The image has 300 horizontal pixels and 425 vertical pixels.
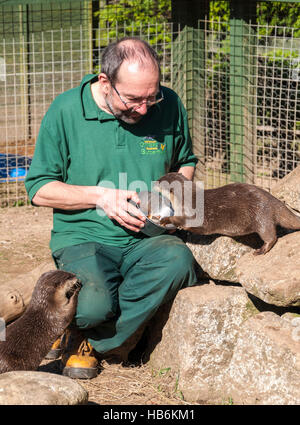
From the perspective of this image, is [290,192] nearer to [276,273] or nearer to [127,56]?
[276,273]

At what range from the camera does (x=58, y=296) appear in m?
4.25

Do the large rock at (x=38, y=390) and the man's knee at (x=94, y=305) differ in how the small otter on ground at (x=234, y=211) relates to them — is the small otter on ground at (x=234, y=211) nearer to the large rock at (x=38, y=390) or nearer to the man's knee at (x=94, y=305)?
the man's knee at (x=94, y=305)

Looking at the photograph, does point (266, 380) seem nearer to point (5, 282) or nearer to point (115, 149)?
point (115, 149)

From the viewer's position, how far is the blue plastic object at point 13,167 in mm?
8398

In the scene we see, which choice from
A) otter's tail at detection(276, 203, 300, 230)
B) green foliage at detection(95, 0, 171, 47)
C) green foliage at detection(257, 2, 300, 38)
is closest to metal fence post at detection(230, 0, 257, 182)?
green foliage at detection(257, 2, 300, 38)

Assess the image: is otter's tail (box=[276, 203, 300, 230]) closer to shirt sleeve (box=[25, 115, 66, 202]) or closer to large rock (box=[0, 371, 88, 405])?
shirt sleeve (box=[25, 115, 66, 202])

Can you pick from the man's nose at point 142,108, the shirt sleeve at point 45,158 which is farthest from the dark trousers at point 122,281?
the man's nose at point 142,108

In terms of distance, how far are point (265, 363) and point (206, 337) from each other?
0.47m

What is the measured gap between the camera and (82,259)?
436 cm

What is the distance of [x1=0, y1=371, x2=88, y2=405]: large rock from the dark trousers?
71 centimetres

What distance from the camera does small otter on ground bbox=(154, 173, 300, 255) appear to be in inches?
171

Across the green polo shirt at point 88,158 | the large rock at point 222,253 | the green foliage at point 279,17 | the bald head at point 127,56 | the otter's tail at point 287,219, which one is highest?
the green foliage at point 279,17

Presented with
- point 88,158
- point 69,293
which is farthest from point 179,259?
point 88,158

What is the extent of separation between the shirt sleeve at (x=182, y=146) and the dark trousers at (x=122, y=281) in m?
0.71
